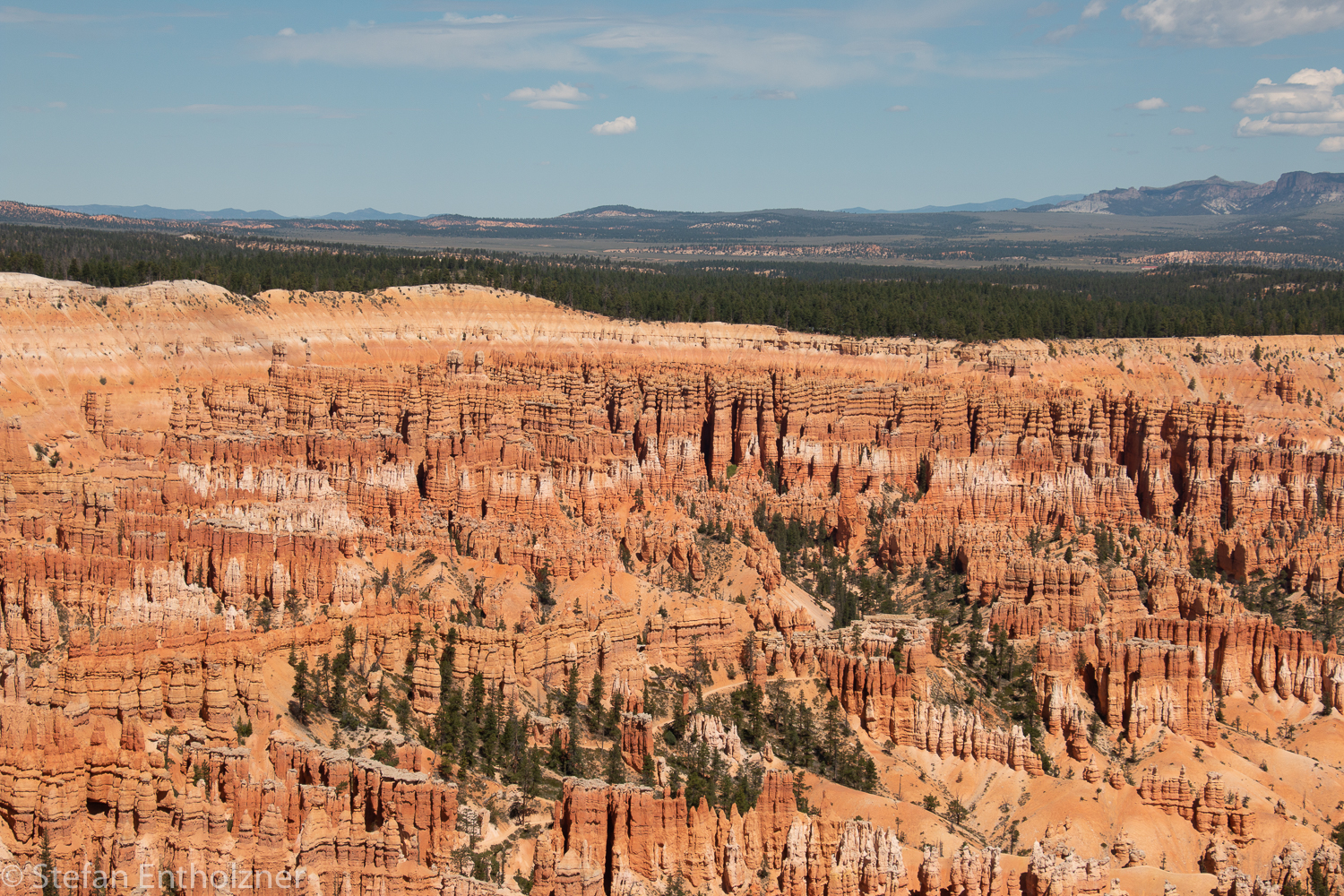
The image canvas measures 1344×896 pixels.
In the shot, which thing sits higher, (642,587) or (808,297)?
(808,297)

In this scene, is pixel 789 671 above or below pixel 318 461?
below

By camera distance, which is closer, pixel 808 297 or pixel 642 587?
pixel 642 587

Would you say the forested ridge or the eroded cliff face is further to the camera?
the forested ridge

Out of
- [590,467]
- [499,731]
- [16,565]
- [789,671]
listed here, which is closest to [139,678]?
[499,731]

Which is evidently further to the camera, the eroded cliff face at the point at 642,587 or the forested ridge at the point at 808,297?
the forested ridge at the point at 808,297

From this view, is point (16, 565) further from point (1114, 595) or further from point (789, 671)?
point (1114, 595)

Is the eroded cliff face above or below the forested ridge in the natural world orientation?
below

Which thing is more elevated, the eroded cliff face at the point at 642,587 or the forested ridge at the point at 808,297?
the forested ridge at the point at 808,297

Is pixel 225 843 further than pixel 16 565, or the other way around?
pixel 16 565
